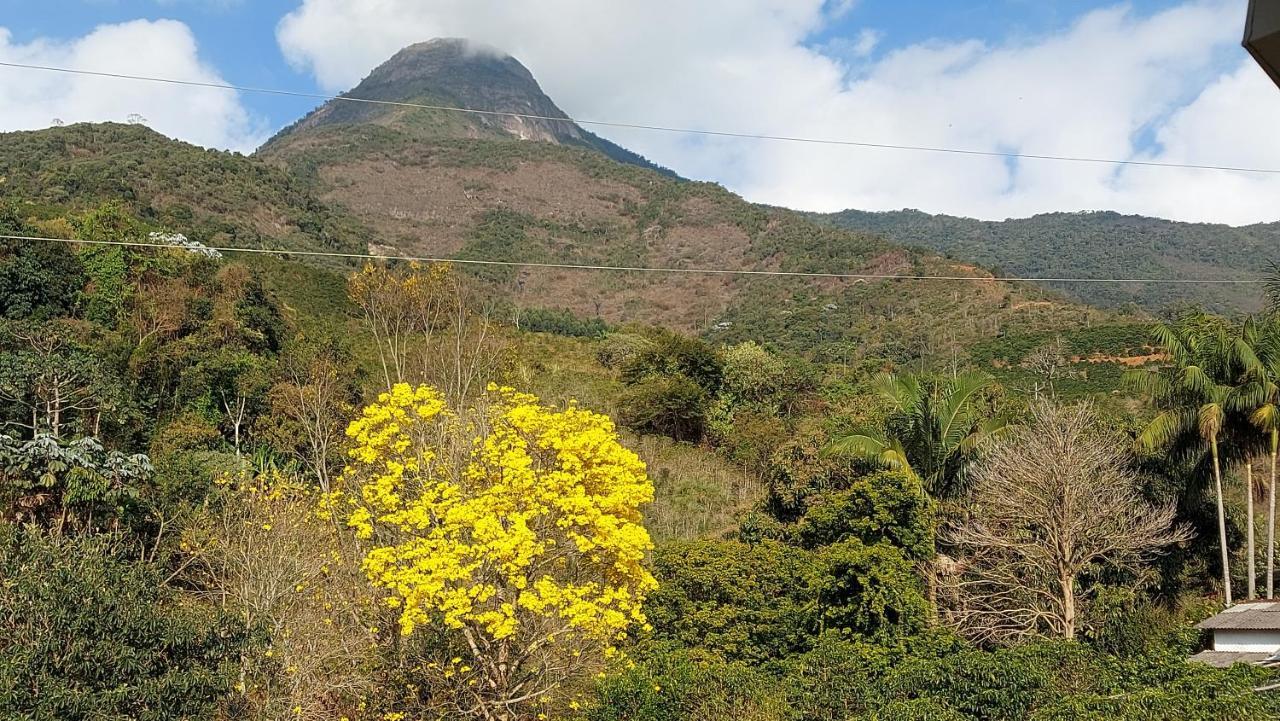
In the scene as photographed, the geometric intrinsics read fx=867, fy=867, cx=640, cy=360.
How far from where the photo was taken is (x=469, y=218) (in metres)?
98.0

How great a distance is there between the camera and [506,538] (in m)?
8.91

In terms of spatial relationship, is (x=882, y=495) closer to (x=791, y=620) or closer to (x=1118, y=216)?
(x=791, y=620)

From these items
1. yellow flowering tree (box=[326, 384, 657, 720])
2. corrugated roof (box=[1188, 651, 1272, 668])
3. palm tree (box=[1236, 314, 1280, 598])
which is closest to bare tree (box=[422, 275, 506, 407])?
yellow flowering tree (box=[326, 384, 657, 720])

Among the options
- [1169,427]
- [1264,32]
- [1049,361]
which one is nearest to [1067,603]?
[1169,427]

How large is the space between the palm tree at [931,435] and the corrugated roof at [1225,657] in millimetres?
5219

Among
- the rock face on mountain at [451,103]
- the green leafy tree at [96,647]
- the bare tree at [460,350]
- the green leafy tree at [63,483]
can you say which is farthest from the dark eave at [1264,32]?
the rock face on mountain at [451,103]

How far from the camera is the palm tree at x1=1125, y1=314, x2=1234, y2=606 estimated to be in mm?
15195

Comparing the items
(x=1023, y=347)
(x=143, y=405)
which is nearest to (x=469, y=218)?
(x=1023, y=347)

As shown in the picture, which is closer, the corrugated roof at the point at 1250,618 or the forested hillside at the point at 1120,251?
the corrugated roof at the point at 1250,618

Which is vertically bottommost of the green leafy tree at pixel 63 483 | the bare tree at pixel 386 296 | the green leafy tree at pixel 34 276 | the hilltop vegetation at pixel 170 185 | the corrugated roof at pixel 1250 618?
the corrugated roof at pixel 1250 618

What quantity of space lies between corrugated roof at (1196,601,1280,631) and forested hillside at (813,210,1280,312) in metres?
63.7

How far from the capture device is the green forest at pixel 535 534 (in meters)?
8.84

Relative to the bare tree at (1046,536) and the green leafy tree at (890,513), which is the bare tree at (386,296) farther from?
the bare tree at (1046,536)

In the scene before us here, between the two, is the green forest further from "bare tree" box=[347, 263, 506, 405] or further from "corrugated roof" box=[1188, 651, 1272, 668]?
"corrugated roof" box=[1188, 651, 1272, 668]
